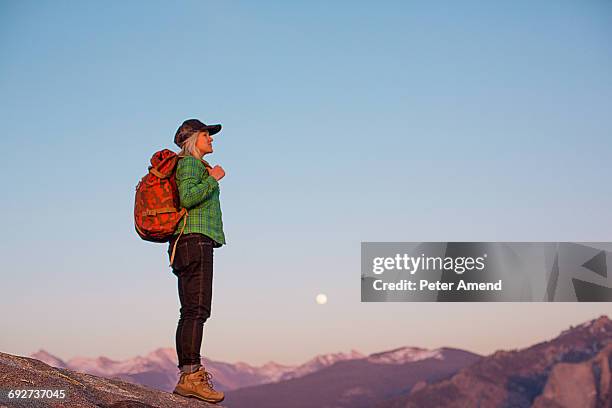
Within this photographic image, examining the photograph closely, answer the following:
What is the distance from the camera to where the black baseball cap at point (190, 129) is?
9180 millimetres

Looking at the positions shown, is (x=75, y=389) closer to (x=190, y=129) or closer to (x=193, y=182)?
(x=193, y=182)

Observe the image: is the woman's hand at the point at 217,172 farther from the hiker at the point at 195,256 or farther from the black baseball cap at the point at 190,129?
the black baseball cap at the point at 190,129

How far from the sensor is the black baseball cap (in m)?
9.18

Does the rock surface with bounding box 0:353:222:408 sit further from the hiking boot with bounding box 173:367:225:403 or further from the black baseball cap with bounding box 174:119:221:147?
the black baseball cap with bounding box 174:119:221:147

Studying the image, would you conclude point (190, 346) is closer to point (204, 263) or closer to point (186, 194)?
point (204, 263)

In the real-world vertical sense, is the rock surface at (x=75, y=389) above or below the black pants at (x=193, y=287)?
below

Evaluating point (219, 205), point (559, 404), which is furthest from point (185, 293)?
point (559, 404)

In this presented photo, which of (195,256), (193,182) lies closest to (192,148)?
(193,182)

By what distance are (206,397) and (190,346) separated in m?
0.62

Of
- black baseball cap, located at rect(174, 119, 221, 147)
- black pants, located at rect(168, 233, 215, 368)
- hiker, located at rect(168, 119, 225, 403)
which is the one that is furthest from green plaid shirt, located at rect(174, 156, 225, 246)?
black baseball cap, located at rect(174, 119, 221, 147)

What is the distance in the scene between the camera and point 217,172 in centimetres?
904

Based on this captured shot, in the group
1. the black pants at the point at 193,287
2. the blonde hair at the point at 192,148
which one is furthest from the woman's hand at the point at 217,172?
the black pants at the point at 193,287

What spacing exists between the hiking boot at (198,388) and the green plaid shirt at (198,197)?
4.90ft

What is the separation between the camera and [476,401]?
191 m
